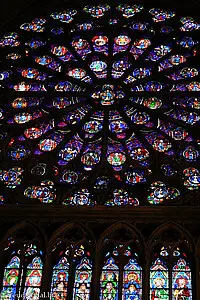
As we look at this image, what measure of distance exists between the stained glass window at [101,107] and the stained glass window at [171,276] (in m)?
1.08

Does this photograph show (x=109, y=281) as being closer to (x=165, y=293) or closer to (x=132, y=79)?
(x=165, y=293)

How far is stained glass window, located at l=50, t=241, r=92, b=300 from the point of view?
10609mm

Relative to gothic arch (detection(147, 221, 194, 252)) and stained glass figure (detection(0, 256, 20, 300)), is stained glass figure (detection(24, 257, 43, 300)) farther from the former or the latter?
gothic arch (detection(147, 221, 194, 252))

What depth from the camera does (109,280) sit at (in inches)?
421

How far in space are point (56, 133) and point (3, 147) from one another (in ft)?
3.35

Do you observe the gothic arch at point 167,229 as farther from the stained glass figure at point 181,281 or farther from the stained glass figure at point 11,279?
the stained glass figure at point 11,279

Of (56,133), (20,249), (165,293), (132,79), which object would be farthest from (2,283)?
(132,79)

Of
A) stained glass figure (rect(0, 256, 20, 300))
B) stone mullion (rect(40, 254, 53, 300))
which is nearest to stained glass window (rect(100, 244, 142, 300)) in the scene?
stone mullion (rect(40, 254, 53, 300))

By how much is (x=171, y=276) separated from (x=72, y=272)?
4.94 ft

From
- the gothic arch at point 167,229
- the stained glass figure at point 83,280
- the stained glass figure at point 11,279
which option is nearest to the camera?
the stained glass figure at point 83,280

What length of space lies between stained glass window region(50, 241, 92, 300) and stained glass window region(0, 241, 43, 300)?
26cm

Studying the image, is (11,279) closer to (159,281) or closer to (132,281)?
(132,281)

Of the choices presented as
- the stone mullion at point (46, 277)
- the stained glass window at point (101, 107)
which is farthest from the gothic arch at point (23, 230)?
the stained glass window at point (101, 107)

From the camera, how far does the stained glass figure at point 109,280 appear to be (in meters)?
10.5
